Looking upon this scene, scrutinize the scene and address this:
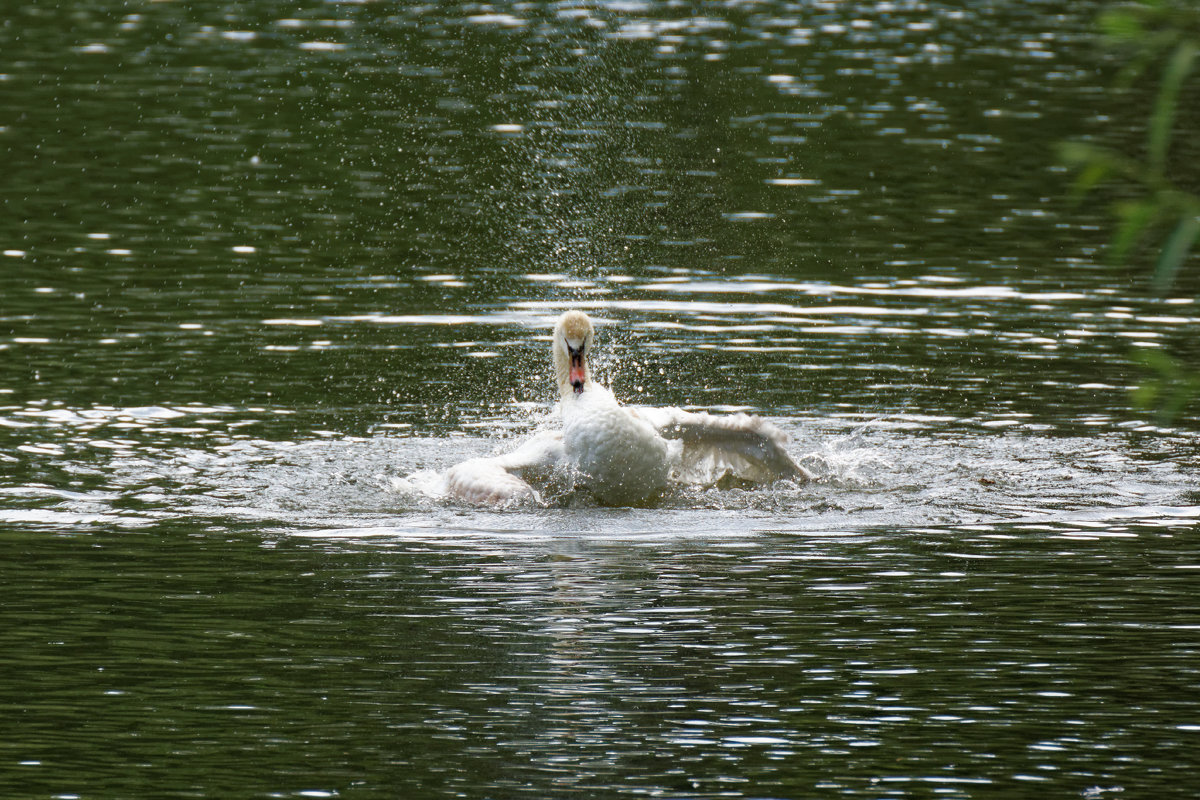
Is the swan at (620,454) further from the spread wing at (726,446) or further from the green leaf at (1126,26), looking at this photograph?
the green leaf at (1126,26)

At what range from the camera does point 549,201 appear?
26953 millimetres

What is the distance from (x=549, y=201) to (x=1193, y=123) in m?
12.8

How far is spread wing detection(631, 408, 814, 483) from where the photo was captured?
1436 cm

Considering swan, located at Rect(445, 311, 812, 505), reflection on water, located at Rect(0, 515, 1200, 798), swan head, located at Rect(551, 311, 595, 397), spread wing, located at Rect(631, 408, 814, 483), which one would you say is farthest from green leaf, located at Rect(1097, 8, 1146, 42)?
swan head, located at Rect(551, 311, 595, 397)

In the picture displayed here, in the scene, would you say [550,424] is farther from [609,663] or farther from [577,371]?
[609,663]

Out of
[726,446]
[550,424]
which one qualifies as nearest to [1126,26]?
[726,446]

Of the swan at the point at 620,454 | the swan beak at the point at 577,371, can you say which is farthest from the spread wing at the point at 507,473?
the swan beak at the point at 577,371

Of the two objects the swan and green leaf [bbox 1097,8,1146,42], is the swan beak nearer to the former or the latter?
the swan

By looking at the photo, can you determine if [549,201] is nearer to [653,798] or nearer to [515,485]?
[515,485]

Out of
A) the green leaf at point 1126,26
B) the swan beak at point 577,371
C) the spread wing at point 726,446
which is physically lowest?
the spread wing at point 726,446

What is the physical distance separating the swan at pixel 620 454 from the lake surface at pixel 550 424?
24cm

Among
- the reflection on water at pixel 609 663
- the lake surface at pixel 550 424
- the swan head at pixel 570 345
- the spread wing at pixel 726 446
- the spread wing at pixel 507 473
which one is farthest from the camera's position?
the swan head at pixel 570 345

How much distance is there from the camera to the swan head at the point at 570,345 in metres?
15.0

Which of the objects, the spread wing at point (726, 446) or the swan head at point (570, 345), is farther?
the swan head at point (570, 345)
